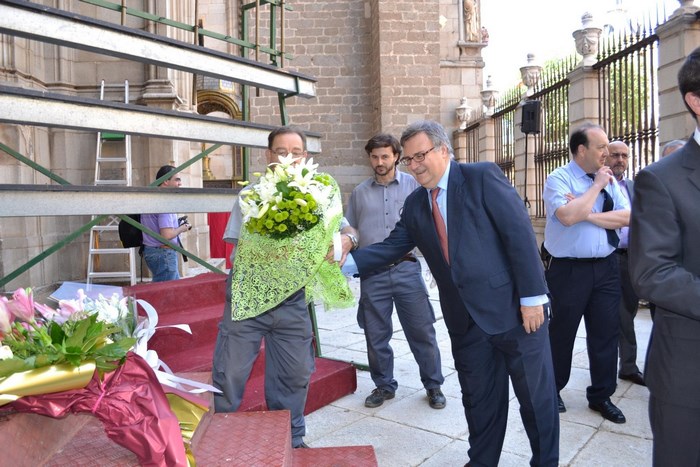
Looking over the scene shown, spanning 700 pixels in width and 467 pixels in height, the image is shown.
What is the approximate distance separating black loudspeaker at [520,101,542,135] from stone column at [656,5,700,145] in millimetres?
3071

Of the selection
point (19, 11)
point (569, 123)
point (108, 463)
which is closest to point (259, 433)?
point (108, 463)

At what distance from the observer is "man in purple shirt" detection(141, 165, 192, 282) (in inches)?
215

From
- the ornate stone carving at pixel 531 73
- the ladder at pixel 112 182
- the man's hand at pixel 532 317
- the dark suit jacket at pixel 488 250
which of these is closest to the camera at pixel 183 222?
the ladder at pixel 112 182

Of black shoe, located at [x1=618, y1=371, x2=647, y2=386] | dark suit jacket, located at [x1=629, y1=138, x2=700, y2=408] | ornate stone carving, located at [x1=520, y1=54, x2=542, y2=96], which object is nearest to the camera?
dark suit jacket, located at [x1=629, y1=138, x2=700, y2=408]

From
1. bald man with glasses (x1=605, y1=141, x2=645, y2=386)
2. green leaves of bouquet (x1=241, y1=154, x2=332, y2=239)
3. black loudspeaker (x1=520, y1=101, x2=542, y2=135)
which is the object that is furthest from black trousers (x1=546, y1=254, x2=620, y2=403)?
black loudspeaker (x1=520, y1=101, x2=542, y2=135)

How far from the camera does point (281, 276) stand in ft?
9.76

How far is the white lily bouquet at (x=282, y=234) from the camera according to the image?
109 inches

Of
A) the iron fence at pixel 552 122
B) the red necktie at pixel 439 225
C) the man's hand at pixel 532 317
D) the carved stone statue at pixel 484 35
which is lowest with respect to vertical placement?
the man's hand at pixel 532 317

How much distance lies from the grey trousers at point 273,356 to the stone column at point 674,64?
551 cm

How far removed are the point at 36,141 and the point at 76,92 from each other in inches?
35.1

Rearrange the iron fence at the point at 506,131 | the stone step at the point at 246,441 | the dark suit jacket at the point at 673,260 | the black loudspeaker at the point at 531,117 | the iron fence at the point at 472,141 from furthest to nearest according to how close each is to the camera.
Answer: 1. the iron fence at the point at 472,141
2. the iron fence at the point at 506,131
3. the black loudspeaker at the point at 531,117
4. the stone step at the point at 246,441
5. the dark suit jacket at the point at 673,260

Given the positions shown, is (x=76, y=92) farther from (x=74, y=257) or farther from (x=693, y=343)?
(x=693, y=343)

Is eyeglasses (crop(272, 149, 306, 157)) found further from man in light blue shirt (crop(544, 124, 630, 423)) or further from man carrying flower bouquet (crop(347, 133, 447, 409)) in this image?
man in light blue shirt (crop(544, 124, 630, 423))

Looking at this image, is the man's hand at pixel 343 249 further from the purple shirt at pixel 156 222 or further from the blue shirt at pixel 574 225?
the purple shirt at pixel 156 222
